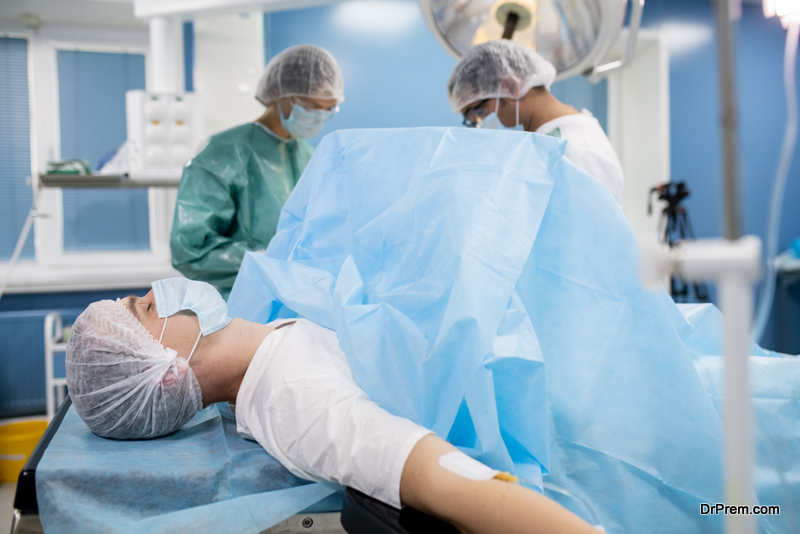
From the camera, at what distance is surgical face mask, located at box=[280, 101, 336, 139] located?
1.91 m

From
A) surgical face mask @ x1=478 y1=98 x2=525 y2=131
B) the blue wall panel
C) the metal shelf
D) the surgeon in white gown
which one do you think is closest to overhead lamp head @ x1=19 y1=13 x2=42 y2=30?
the metal shelf

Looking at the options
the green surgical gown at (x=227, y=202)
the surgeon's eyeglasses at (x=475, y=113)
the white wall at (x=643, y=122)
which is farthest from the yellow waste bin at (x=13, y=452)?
the white wall at (x=643, y=122)

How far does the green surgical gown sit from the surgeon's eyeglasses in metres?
0.70

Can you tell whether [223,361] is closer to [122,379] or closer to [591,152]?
[122,379]

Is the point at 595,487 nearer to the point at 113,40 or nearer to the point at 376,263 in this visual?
the point at 376,263

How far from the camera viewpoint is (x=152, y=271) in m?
2.93

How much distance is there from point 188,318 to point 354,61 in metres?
2.34

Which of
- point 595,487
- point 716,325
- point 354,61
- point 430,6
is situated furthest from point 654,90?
point 595,487

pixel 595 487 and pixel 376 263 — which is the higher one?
pixel 376 263

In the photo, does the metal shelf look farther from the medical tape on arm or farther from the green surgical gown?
the medical tape on arm

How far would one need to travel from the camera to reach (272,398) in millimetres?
896

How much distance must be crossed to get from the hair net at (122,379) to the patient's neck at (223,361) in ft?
0.08

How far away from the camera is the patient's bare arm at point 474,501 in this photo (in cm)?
64

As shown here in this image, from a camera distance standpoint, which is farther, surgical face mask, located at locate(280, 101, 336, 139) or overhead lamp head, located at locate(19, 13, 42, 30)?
overhead lamp head, located at locate(19, 13, 42, 30)
